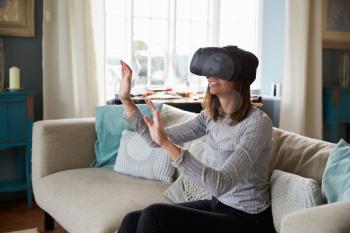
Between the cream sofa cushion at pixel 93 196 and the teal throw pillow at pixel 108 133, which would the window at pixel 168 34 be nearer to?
the teal throw pillow at pixel 108 133

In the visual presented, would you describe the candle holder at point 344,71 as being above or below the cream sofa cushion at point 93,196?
above

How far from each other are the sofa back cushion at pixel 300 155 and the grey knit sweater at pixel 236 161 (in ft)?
0.56

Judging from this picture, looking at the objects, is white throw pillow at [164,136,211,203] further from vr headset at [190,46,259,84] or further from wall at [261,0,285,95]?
wall at [261,0,285,95]

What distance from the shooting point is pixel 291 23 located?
403 cm

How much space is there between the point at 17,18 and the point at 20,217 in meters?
1.40

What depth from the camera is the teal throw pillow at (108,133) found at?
106 inches

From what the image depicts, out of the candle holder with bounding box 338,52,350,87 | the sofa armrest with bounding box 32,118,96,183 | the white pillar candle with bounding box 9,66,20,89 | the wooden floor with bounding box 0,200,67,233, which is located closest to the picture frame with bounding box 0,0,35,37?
the white pillar candle with bounding box 9,66,20,89

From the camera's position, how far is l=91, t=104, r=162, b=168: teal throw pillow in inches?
106

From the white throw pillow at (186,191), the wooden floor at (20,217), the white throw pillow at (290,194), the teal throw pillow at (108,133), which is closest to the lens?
the white throw pillow at (290,194)

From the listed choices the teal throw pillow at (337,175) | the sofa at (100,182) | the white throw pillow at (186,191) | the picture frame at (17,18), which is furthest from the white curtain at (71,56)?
the teal throw pillow at (337,175)

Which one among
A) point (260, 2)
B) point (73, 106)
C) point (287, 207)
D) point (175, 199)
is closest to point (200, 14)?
A: point (260, 2)

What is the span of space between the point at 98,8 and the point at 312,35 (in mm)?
A: 2015

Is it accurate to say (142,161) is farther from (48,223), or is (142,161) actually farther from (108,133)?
(48,223)

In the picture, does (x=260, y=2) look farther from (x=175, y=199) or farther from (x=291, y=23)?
(x=175, y=199)
